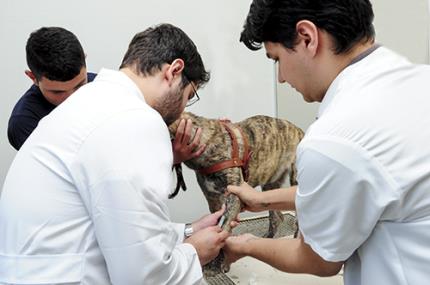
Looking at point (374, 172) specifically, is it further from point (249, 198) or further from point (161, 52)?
point (249, 198)

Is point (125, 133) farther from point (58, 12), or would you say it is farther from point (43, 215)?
point (58, 12)

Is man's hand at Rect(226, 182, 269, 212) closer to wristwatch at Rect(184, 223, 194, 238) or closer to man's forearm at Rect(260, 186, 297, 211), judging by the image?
man's forearm at Rect(260, 186, 297, 211)

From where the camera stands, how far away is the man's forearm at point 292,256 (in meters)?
0.86

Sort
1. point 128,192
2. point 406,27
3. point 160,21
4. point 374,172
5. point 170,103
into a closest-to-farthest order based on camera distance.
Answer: point 374,172, point 128,192, point 170,103, point 406,27, point 160,21

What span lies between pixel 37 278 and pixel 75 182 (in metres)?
0.21

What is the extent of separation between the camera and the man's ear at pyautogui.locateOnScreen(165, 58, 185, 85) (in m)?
1.00

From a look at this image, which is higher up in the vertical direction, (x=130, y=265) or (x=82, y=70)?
(x=82, y=70)

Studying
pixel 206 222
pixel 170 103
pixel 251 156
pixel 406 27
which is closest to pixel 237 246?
pixel 206 222

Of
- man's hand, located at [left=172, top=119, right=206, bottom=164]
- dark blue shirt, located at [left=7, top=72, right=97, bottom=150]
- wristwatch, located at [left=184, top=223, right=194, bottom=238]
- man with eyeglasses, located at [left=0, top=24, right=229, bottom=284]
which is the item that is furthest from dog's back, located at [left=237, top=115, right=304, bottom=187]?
man with eyeglasses, located at [left=0, top=24, right=229, bottom=284]

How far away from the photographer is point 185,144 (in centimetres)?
158

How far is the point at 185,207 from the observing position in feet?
8.05

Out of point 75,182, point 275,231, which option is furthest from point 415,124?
point 275,231

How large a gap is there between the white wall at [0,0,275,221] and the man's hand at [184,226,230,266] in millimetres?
1314

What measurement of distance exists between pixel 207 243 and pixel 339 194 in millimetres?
492
